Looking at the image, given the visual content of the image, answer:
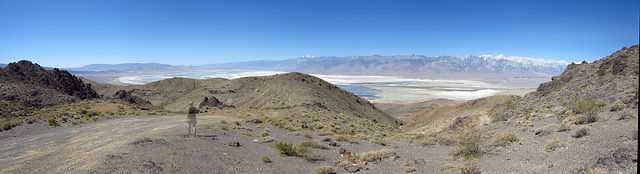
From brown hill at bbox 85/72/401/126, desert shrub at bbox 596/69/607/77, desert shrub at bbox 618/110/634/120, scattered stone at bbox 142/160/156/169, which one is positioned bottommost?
brown hill at bbox 85/72/401/126

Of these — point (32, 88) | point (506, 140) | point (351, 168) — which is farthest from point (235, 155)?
point (32, 88)

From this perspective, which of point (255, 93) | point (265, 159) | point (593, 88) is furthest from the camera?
point (255, 93)

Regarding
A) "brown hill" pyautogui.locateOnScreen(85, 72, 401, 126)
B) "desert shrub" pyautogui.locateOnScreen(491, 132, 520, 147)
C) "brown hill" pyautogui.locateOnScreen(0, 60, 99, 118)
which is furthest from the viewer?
"brown hill" pyautogui.locateOnScreen(85, 72, 401, 126)

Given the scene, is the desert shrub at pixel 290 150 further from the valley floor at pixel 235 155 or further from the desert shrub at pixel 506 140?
the desert shrub at pixel 506 140

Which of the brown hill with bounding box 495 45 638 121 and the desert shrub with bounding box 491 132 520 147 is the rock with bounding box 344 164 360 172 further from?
the brown hill with bounding box 495 45 638 121

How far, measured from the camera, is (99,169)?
661cm

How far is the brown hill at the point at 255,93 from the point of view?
141 feet

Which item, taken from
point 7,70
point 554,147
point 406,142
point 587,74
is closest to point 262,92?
point 7,70

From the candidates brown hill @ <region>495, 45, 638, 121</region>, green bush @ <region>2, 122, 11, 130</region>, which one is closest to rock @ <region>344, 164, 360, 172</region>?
brown hill @ <region>495, 45, 638, 121</region>

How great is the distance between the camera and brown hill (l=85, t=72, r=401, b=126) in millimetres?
43062

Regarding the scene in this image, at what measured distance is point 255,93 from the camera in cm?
5191

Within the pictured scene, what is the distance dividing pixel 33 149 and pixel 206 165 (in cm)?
615

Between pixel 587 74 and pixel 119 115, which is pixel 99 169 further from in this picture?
pixel 587 74

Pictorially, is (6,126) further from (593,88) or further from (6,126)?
(593,88)
